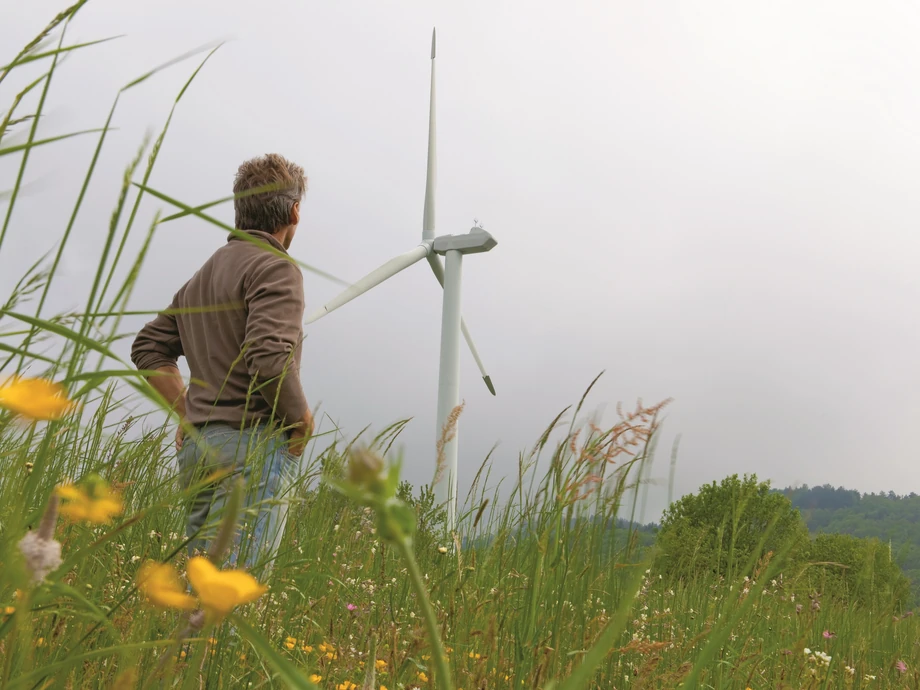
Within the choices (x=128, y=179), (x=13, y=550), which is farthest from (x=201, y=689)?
(x=128, y=179)

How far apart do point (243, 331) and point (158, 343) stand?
816 mm

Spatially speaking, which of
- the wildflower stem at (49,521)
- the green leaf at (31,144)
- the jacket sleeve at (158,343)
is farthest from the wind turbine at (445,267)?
the wildflower stem at (49,521)

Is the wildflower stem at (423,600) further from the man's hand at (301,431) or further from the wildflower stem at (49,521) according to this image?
the man's hand at (301,431)

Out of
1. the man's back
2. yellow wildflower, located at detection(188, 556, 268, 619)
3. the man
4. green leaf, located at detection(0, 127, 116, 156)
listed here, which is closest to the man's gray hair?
the man

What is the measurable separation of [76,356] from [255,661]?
1.19 metres

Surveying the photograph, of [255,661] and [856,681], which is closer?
[255,661]

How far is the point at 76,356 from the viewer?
868 millimetres

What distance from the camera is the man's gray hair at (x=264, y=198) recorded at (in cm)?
371

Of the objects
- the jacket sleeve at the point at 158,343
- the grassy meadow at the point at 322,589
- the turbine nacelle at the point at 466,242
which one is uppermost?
the turbine nacelle at the point at 466,242

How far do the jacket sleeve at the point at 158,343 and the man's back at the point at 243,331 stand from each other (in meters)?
0.31

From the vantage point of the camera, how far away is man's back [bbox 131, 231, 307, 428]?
129 inches

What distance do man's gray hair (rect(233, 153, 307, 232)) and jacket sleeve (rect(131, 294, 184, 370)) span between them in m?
0.62

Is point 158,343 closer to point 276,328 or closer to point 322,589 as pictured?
point 276,328

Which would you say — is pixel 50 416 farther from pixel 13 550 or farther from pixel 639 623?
pixel 639 623
